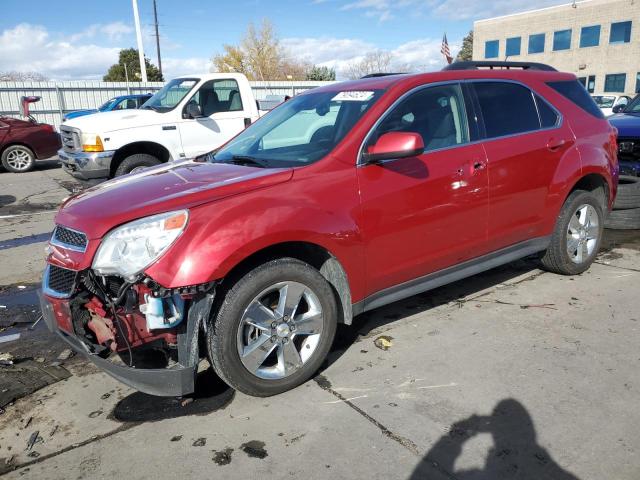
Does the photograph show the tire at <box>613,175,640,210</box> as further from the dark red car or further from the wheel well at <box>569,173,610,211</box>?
the dark red car

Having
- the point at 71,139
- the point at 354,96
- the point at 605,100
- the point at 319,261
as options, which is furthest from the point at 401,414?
the point at 605,100

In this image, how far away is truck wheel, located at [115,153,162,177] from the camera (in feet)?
27.2

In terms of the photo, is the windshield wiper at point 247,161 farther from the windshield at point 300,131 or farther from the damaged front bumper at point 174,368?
the damaged front bumper at point 174,368

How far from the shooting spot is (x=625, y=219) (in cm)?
620

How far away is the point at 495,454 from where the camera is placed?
8.39ft

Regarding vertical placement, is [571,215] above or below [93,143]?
below

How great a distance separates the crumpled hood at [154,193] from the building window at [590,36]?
47.7 metres

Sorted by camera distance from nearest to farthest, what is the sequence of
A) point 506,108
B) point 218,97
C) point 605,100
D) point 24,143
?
1. point 506,108
2. point 218,97
3. point 24,143
4. point 605,100

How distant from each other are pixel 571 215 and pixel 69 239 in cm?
402

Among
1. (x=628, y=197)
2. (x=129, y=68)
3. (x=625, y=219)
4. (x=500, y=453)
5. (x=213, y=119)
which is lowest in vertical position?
(x=500, y=453)

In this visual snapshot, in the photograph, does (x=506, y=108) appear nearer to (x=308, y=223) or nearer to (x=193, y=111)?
(x=308, y=223)

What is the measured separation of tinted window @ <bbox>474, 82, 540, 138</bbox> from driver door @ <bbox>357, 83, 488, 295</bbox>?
0.76ft

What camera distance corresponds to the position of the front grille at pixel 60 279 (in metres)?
2.90

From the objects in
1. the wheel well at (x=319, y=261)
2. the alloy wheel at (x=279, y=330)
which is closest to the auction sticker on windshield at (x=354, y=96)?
the wheel well at (x=319, y=261)
